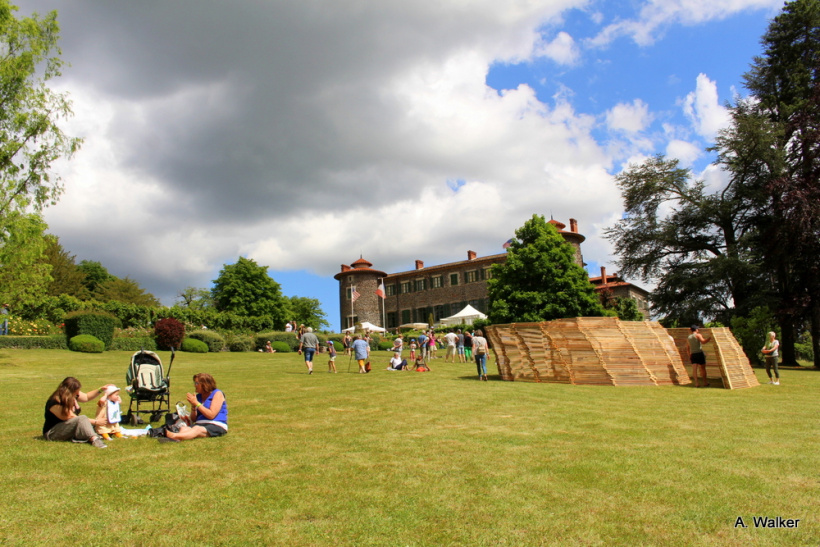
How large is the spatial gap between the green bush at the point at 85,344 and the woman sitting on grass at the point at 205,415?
22.2 metres

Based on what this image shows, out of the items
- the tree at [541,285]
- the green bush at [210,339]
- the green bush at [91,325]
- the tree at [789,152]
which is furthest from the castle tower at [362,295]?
the tree at [789,152]

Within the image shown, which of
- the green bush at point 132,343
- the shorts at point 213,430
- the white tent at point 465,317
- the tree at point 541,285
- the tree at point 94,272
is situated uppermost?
the tree at point 94,272

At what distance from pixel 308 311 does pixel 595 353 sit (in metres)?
70.4

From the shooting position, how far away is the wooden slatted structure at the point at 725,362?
15.2 meters

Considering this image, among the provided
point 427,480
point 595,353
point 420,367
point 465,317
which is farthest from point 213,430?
point 465,317

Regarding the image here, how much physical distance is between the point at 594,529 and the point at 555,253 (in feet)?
120

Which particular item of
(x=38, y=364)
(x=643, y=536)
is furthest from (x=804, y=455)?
(x=38, y=364)

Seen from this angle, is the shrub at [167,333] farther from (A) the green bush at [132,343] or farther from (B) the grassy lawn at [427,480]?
(B) the grassy lawn at [427,480]

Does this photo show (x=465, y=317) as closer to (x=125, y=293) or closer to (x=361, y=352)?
(x=361, y=352)

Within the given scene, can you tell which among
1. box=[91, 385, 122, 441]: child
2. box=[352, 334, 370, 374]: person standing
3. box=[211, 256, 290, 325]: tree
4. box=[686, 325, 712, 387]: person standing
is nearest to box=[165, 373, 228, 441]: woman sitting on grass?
box=[91, 385, 122, 441]: child

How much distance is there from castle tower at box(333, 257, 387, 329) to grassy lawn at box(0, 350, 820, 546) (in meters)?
54.3

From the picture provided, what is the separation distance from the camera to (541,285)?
39.6 meters

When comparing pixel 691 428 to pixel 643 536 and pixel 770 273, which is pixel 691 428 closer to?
pixel 643 536

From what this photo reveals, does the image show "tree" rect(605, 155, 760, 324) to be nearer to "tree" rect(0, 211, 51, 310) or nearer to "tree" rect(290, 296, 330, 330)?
"tree" rect(0, 211, 51, 310)
